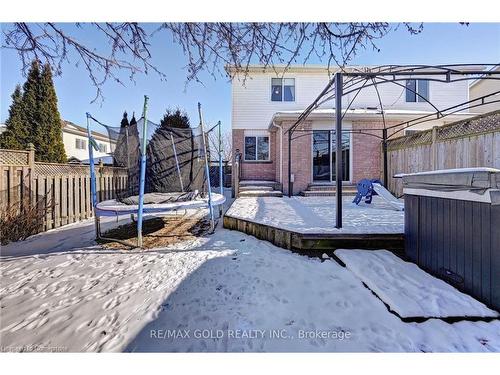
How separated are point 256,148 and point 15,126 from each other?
31.1 feet

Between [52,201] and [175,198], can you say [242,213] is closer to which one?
[175,198]

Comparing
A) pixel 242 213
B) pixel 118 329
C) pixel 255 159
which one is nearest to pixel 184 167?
pixel 242 213

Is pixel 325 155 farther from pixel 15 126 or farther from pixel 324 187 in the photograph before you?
pixel 15 126

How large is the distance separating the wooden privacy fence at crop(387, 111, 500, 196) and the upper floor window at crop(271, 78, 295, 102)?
221 inches

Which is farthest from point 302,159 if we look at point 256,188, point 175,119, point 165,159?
point 175,119

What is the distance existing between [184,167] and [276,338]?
471 cm

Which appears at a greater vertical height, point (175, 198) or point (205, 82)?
point (205, 82)

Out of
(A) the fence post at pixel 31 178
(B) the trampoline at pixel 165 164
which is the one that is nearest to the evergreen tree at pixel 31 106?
(A) the fence post at pixel 31 178

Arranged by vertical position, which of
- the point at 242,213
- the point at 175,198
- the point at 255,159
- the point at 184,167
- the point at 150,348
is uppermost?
the point at 255,159

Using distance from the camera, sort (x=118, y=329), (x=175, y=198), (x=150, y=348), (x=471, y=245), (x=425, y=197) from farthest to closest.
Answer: (x=175, y=198), (x=425, y=197), (x=471, y=245), (x=118, y=329), (x=150, y=348)

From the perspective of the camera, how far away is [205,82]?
3.65 metres

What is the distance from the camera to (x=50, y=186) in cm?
535

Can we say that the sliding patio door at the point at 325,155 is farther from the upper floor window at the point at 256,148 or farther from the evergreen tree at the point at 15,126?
the evergreen tree at the point at 15,126

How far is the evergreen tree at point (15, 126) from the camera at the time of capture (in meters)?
8.76
